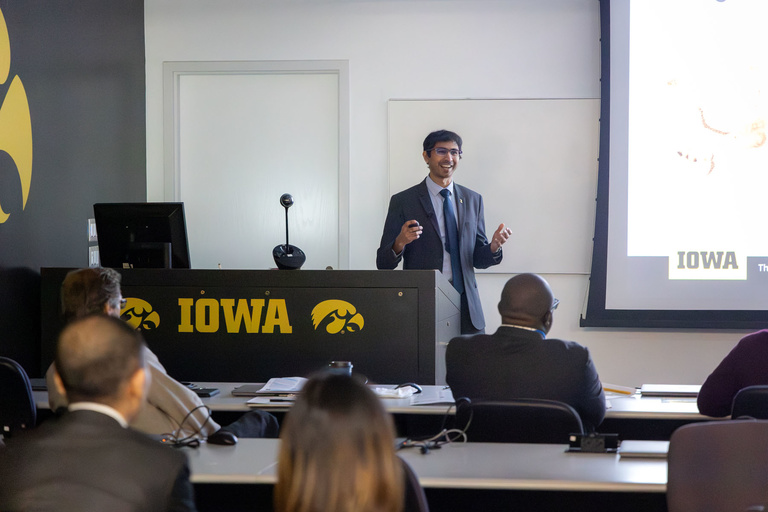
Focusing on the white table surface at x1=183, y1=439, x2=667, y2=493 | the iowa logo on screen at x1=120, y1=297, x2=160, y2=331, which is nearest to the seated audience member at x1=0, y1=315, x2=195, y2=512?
the white table surface at x1=183, y1=439, x2=667, y2=493

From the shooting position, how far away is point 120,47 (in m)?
5.12

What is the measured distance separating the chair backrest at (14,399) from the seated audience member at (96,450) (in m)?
1.26

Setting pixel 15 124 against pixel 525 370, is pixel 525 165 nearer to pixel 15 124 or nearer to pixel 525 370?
pixel 525 370

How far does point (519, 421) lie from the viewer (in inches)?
87.9

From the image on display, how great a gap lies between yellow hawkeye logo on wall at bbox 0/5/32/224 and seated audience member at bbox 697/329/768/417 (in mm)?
3188

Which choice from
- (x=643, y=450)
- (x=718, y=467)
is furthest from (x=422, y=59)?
(x=718, y=467)

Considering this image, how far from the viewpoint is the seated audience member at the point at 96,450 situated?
129 centimetres

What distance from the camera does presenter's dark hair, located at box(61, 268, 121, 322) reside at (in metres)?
2.46

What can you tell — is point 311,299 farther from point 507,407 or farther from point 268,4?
point 268,4

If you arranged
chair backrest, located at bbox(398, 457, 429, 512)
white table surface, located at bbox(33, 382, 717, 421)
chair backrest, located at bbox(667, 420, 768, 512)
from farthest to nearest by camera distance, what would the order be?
white table surface, located at bbox(33, 382, 717, 421)
chair backrest, located at bbox(667, 420, 768, 512)
chair backrest, located at bbox(398, 457, 429, 512)

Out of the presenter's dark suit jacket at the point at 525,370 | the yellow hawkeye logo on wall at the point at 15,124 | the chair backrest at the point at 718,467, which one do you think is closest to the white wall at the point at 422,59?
the yellow hawkeye logo on wall at the point at 15,124

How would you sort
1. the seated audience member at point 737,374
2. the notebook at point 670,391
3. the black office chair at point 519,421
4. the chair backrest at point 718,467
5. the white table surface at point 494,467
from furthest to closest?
the notebook at point 670,391, the seated audience member at point 737,374, the black office chair at point 519,421, the white table surface at point 494,467, the chair backrest at point 718,467

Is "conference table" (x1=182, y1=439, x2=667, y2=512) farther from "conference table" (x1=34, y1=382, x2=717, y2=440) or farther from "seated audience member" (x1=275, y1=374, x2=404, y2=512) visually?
"seated audience member" (x1=275, y1=374, x2=404, y2=512)

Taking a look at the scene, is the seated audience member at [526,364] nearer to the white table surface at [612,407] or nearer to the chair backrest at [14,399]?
the white table surface at [612,407]
